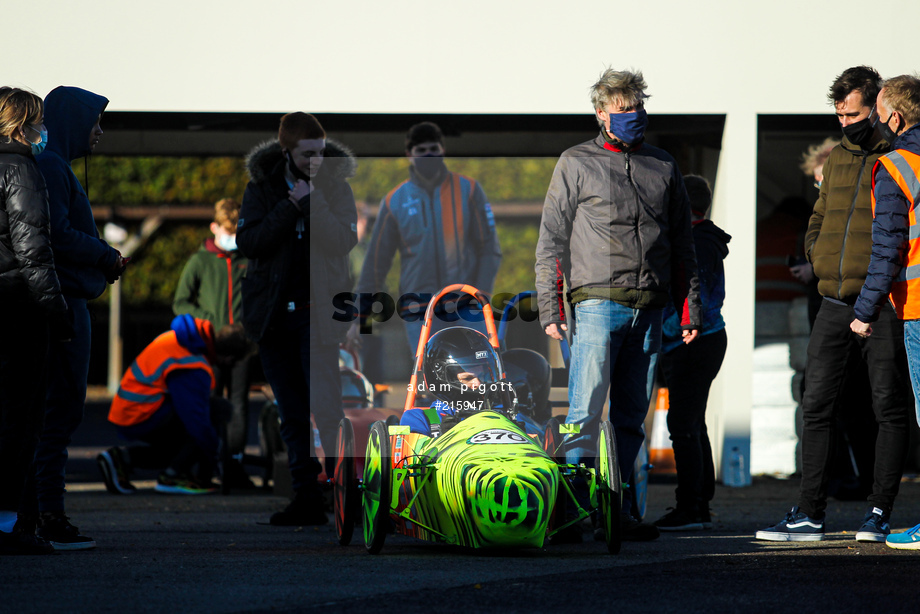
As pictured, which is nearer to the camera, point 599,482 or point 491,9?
point 599,482

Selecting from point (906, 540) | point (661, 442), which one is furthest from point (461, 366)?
point (661, 442)

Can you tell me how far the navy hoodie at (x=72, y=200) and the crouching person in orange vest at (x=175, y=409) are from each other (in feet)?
8.60

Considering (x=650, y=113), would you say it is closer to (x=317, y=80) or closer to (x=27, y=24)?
(x=317, y=80)

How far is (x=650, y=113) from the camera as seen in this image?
8.67m

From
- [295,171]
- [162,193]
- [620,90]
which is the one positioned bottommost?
[295,171]

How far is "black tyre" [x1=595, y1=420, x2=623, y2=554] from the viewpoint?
489cm

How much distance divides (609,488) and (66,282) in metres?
2.62

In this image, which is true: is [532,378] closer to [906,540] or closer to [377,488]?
[377,488]

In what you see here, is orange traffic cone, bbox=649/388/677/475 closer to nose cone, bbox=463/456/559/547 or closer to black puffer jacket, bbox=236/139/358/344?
black puffer jacket, bbox=236/139/358/344

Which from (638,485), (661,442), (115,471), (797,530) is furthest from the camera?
(661,442)

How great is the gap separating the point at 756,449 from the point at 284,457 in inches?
156

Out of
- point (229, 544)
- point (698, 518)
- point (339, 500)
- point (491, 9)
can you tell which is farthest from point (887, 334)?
point (491, 9)

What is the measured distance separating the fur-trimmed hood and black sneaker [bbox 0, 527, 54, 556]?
2.34 metres

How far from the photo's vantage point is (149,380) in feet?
26.1
